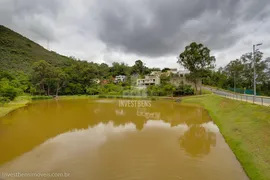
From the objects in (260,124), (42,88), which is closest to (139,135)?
(260,124)

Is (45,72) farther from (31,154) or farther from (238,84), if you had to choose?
(238,84)

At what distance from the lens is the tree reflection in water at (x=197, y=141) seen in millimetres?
7248

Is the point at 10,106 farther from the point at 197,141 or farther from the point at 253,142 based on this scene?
the point at 253,142

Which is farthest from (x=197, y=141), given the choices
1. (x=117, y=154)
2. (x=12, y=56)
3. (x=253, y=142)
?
(x=12, y=56)

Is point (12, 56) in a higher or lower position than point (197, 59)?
higher

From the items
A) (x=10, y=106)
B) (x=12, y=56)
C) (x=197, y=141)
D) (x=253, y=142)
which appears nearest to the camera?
(x=253, y=142)

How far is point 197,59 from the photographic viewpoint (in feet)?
97.7

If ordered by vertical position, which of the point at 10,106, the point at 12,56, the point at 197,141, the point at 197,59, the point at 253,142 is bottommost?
the point at 197,141

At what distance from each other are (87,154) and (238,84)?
127 ft

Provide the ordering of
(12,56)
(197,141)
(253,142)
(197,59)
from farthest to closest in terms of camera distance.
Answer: (12,56) → (197,59) → (197,141) → (253,142)

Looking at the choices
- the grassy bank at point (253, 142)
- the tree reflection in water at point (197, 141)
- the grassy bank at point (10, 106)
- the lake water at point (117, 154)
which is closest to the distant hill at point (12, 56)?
the grassy bank at point (10, 106)

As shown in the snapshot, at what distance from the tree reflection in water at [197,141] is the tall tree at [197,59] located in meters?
21.9

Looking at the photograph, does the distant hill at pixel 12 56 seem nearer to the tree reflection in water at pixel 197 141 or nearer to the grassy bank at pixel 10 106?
the grassy bank at pixel 10 106

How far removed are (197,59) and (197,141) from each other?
24428 millimetres
